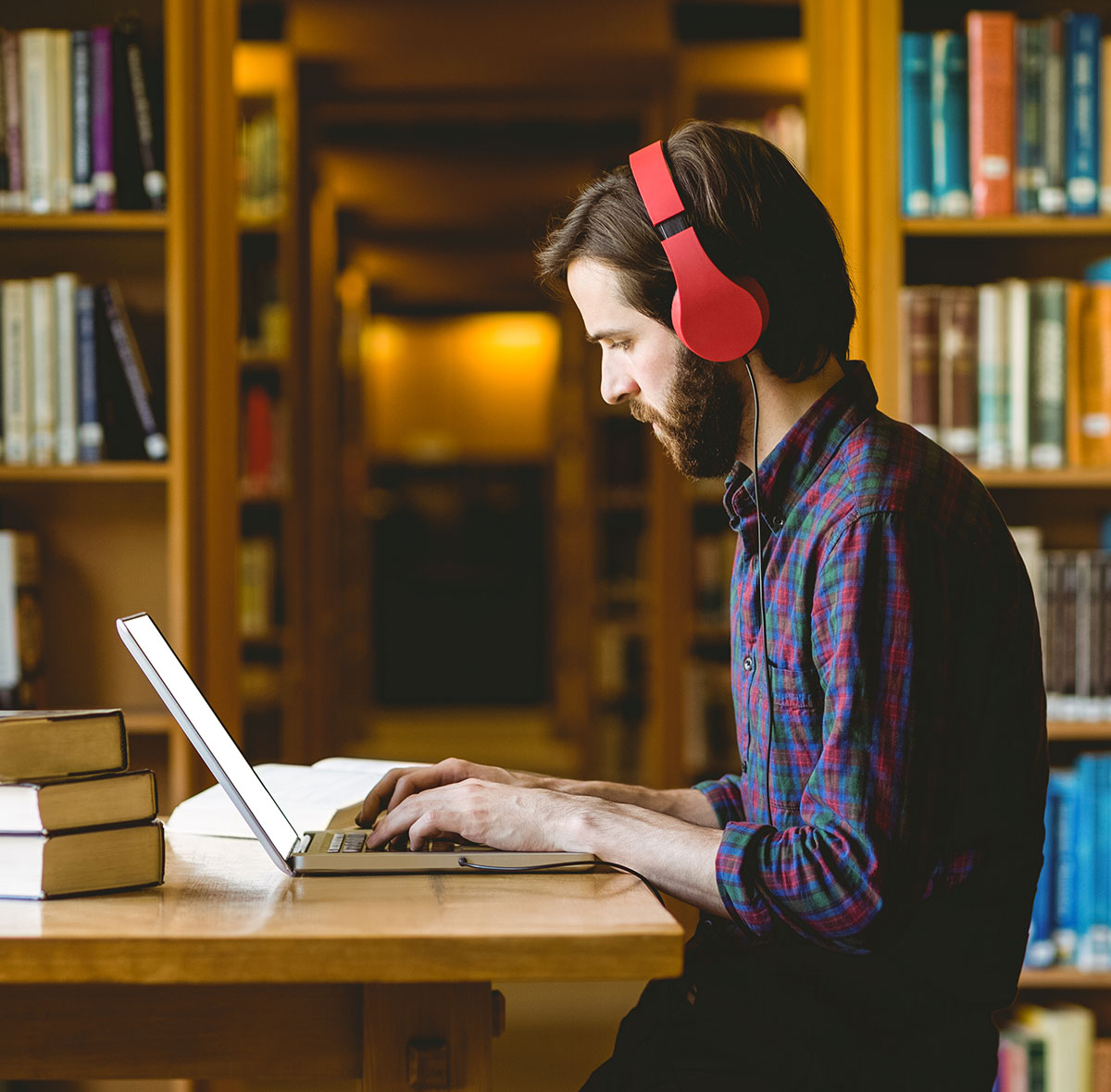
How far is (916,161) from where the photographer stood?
1974 mm

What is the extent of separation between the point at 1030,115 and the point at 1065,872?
122 cm

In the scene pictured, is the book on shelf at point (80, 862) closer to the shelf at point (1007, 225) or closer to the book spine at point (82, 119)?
the book spine at point (82, 119)

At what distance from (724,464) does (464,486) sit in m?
7.33

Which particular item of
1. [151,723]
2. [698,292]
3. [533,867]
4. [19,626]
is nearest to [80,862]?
[533,867]

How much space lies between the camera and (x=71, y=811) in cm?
89

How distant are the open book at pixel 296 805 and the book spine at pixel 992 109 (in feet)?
4.49

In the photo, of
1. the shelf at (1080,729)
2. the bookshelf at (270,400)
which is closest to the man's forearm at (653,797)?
the shelf at (1080,729)

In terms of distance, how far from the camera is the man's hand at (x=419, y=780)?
110cm

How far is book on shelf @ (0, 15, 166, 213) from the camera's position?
1961mm

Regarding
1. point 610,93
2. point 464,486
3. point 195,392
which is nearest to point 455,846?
point 195,392

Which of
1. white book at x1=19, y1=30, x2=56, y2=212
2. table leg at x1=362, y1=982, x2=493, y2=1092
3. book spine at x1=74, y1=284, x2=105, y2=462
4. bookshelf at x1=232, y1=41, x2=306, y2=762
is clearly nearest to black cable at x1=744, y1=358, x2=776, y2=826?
table leg at x1=362, y1=982, x2=493, y2=1092

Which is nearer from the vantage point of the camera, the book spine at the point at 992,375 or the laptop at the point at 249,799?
the laptop at the point at 249,799

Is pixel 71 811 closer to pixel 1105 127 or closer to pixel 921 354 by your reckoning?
pixel 921 354

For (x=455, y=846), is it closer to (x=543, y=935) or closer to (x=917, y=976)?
(x=543, y=935)
